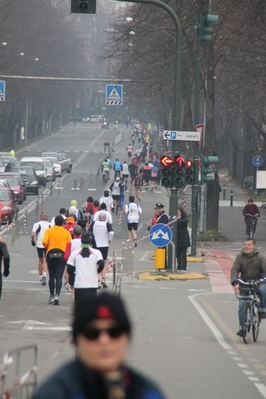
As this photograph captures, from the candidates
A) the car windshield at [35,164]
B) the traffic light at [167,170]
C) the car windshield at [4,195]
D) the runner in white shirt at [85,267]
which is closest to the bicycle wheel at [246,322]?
the runner in white shirt at [85,267]

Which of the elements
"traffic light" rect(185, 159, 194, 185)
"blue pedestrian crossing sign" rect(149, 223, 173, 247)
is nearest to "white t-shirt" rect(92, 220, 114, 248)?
"blue pedestrian crossing sign" rect(149, 223, 173, 247)

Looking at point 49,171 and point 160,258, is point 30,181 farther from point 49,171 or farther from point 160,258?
point 160,258

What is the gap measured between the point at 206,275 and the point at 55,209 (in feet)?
75.6

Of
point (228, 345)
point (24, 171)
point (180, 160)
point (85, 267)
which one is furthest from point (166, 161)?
point (24, 171)

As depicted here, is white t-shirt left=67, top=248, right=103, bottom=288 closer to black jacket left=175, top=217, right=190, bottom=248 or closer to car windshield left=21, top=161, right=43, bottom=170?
black jacket left=175, top=217, right=190, bottom=248

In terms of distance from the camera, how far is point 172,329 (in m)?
15.4

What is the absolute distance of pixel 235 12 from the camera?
3409cm

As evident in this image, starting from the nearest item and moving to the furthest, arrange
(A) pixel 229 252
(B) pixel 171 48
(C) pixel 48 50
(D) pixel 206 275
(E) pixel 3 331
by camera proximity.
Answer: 1. (E) pixel 3 331
2. (D) pixel 206 275
3. (A) pixel 229 252
4. (B) pixel 171 48
5. (C) pixel 48 50

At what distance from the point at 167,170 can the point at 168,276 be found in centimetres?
249

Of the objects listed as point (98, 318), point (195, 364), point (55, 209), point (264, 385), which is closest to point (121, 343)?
point (98, 318)

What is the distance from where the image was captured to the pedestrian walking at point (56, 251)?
699 inches

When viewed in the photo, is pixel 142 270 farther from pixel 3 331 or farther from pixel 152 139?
pixel 152 139

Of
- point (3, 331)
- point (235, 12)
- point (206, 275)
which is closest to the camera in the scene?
point (3, 331)

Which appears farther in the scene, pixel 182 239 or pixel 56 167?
pixel 56 167
